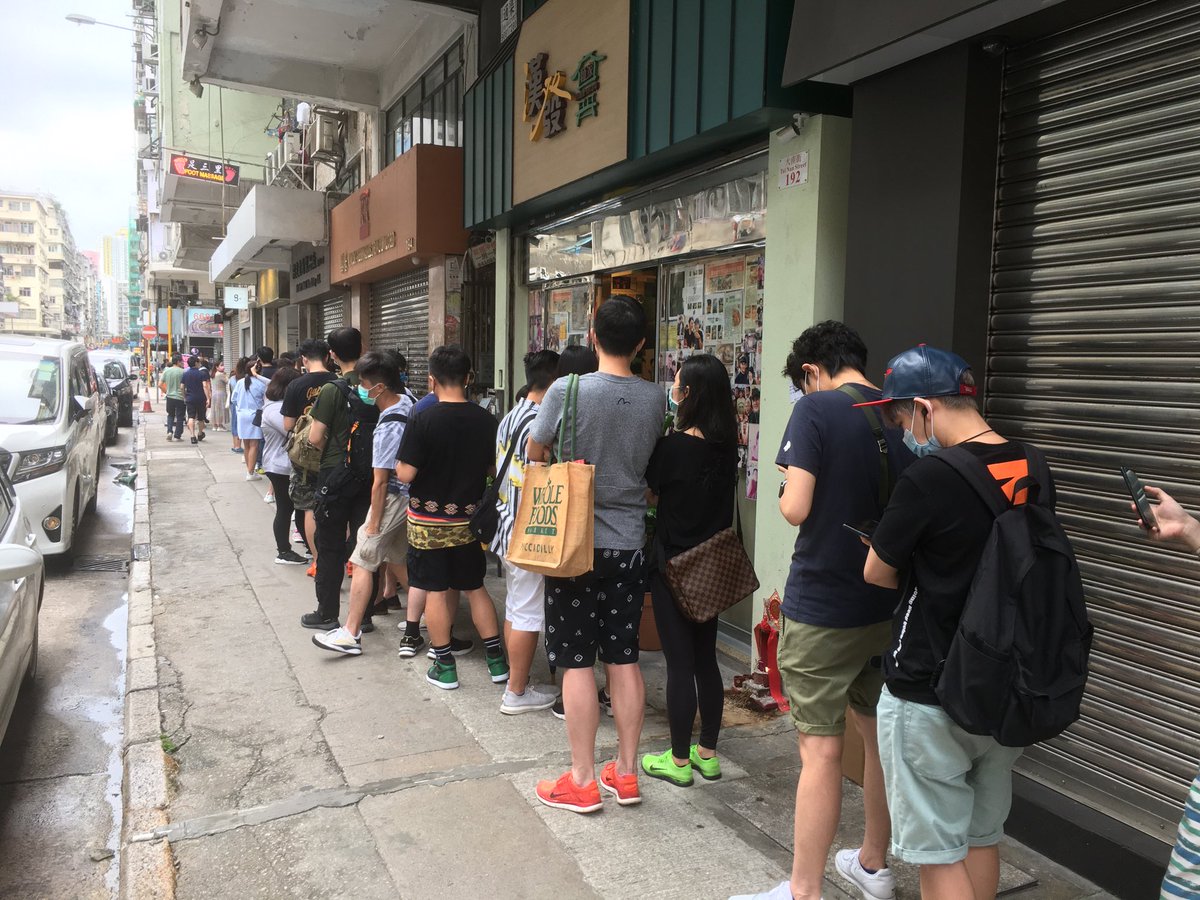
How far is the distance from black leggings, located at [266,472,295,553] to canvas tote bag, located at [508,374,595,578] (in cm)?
490

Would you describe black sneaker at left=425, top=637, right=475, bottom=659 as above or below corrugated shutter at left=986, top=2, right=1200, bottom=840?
below

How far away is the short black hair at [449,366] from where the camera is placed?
4859 millimetres

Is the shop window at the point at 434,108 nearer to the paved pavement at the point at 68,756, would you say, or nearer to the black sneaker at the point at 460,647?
the paved pavement at the point at 68,756

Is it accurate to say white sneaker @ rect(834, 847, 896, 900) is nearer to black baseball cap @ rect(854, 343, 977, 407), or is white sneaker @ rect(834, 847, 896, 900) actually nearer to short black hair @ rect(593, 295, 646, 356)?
black baseball cap @ rect(854, 343, 977, 407)

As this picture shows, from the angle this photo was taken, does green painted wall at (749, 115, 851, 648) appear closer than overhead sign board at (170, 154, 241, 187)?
Yes

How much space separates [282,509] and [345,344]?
230cm

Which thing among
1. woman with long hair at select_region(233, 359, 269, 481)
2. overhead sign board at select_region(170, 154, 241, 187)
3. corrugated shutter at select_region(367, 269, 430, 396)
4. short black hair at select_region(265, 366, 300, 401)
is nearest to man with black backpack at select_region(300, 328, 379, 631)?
short black hair at select_region(265, 366, 300, 401)

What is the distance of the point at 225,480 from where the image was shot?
43.6ft

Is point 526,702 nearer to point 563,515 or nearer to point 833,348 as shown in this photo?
point 563,515

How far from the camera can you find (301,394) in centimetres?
661

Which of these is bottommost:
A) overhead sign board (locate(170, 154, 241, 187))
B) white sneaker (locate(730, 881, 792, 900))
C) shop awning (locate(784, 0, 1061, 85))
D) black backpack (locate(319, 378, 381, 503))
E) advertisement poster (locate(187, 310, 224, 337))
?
white sneaker (locate(730, 881, 792, 900))

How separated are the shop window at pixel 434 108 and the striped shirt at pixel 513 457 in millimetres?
7184

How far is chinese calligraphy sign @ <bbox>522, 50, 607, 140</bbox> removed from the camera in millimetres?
6316

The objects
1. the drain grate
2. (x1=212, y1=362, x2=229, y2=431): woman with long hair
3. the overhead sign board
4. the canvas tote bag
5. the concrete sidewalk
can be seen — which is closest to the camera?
the concrete sidewalk
